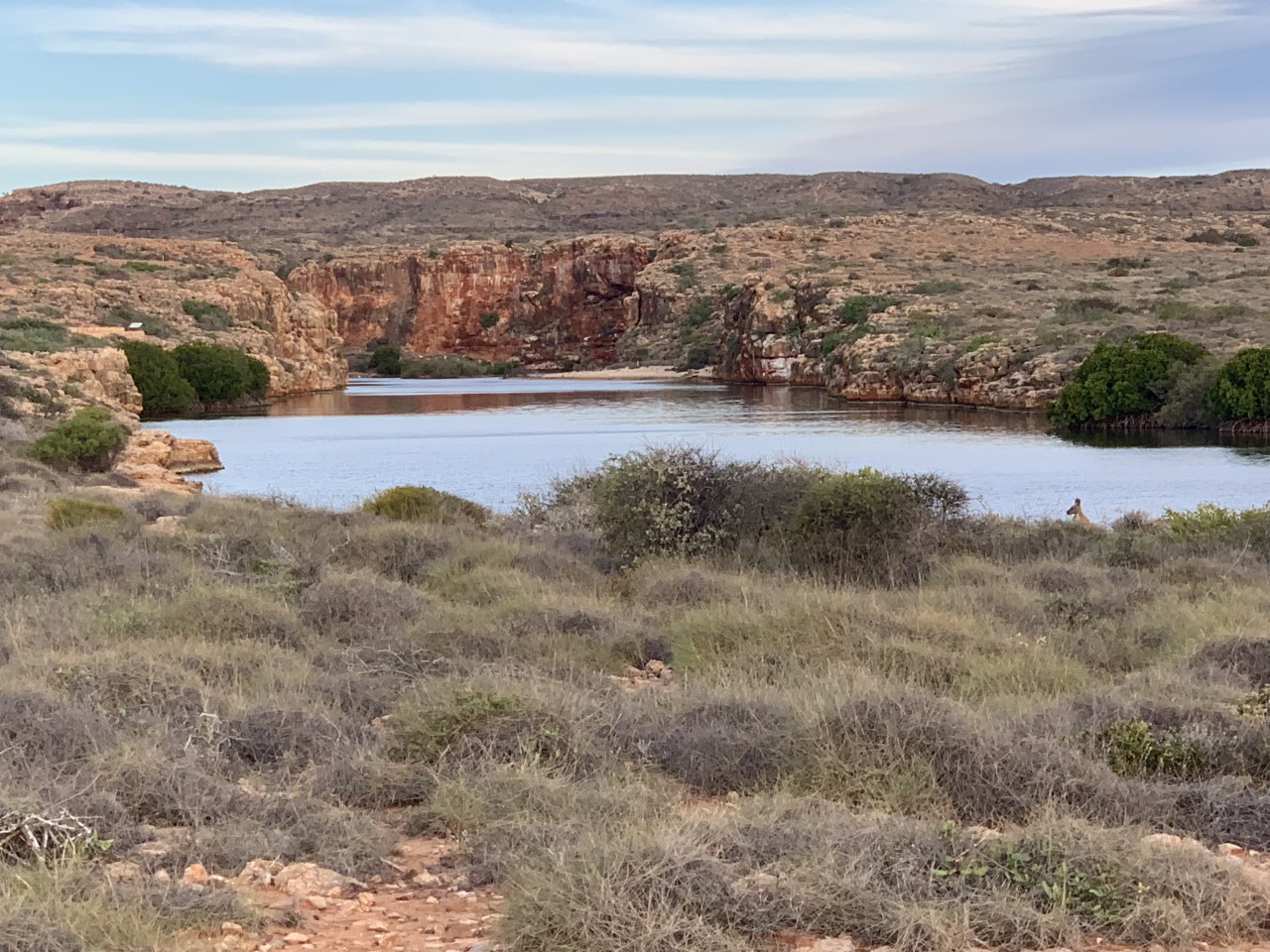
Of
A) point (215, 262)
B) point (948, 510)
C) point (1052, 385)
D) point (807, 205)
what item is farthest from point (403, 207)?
point (948, 510)

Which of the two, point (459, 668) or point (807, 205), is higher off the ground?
point (807, 205)

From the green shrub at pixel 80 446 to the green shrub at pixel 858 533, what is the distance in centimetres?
1653

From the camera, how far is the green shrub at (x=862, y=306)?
5634 centimetres

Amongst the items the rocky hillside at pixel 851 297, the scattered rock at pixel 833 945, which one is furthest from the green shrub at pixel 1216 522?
the rocky hillside at pixel 851 297

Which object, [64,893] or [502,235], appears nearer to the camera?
[64,893]

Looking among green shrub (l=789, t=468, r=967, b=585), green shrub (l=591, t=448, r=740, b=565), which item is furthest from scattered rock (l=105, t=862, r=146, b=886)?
green shrub (l=591, t=448, r=740, b=565)

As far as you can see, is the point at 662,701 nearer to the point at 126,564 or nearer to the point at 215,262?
the point at 126,564

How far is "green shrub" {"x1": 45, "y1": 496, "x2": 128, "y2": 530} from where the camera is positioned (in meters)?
14.4

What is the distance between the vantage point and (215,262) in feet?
225

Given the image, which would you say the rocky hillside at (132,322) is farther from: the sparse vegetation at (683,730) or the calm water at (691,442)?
the sparse vegetation at (683,730)

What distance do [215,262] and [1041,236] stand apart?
4807 cm

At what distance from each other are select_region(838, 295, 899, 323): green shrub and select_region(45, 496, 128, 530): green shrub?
44116 mm

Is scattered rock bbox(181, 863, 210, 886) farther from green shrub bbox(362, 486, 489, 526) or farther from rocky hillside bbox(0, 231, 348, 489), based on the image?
rocky hillside bbox(0, 231, 348, 489)

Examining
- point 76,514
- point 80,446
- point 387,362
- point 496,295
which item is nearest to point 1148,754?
point 76,514
